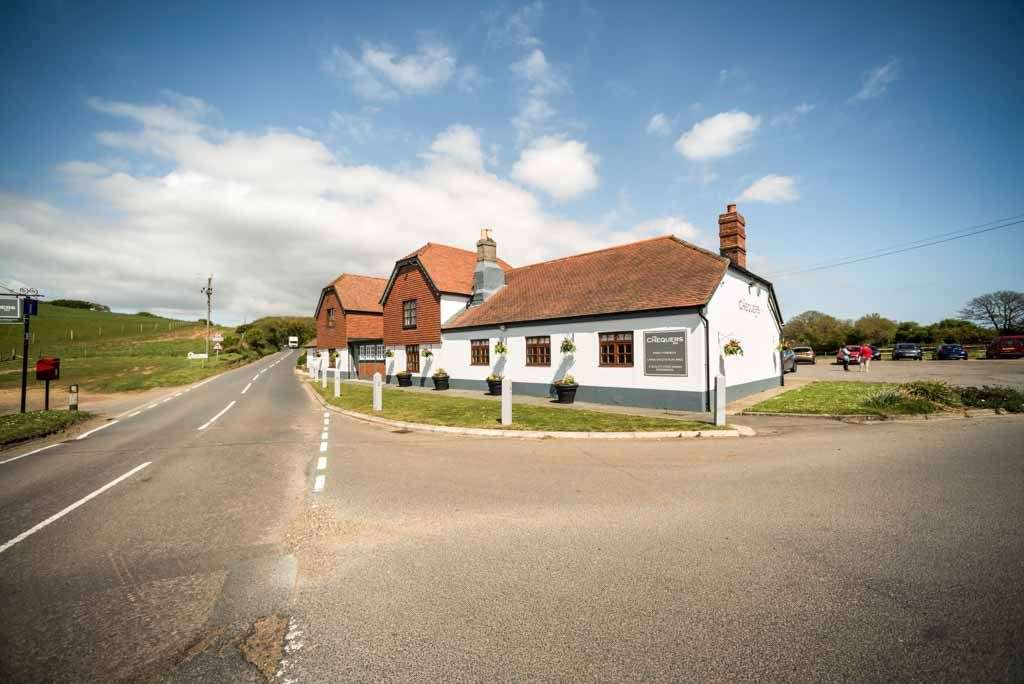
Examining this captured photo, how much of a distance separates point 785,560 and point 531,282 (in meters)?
21.3

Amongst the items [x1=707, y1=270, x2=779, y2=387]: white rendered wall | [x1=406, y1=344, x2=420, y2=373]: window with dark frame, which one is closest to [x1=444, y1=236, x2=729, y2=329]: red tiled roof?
[x1=707, y1=270, x2=779, y2=387]: white rendered wall

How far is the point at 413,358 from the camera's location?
27.6 metres

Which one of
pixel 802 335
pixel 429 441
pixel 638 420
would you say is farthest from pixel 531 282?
pixel 802 335

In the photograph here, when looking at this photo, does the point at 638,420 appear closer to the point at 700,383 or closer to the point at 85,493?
the point at 700,383

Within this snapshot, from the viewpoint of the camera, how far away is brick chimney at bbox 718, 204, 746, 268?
60.7 ft

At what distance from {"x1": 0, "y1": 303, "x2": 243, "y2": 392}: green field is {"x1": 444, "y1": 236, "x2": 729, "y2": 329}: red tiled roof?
23994mm

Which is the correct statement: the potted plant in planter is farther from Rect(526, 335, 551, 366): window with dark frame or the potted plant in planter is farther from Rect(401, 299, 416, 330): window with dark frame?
Rect(401, 299, 416, 330): window with dark frame

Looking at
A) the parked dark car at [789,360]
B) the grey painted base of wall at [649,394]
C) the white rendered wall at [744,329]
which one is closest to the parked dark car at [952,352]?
the parked dark car at [789,360]

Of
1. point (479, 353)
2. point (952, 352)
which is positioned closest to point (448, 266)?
point (479, 353)

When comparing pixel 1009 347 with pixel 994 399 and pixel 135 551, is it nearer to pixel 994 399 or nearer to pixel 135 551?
pixel 994 399

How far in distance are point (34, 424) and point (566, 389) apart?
16357mm

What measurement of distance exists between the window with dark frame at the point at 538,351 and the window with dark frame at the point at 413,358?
31.9 feet

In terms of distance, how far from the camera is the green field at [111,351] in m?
29.7

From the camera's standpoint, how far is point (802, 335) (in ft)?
204
